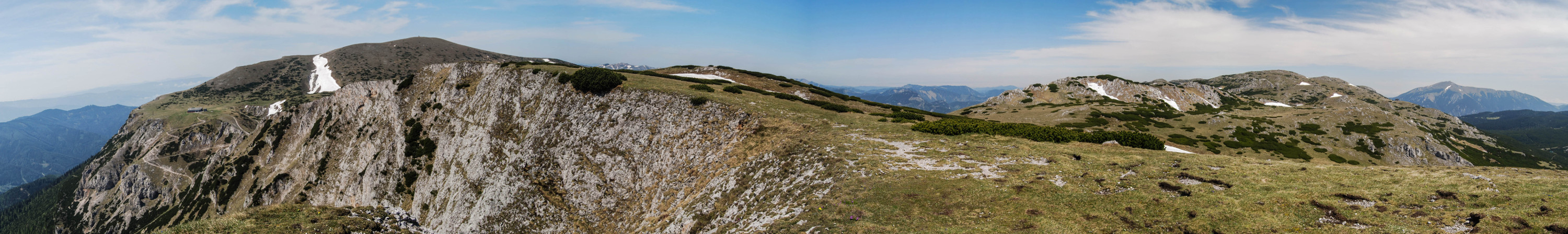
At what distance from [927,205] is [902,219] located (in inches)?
56.2

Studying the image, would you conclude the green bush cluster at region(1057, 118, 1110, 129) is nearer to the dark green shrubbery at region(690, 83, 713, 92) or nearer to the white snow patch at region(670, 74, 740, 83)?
the white snow patch at region(670, 74, 740, 83)

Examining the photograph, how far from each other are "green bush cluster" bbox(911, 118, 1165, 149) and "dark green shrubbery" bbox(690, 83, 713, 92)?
1700 cm

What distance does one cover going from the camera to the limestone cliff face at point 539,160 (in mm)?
23422

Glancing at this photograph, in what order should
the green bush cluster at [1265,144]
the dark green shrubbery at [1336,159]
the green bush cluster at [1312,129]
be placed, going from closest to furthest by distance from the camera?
the dark green shrubbery at [1336,159] → the green bush cluster at [1265,144] → the green bush cluster at [1312,129]

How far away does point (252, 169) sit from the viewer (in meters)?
97.9

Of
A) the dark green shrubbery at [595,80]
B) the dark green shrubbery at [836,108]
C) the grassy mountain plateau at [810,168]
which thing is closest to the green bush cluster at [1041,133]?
the grassy mountain plateau at [810,168]

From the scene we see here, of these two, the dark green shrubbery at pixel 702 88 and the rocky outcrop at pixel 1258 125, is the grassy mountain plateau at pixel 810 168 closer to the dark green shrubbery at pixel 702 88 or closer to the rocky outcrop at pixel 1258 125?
the dark green shrubbery at pixel 702 88

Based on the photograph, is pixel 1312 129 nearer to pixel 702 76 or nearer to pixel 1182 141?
pixel 1182 141

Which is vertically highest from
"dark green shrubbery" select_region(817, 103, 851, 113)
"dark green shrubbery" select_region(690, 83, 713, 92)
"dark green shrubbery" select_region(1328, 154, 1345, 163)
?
"dark green shrubbery" select_region(690, 83, 713, 92)

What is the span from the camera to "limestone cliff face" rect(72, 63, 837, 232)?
23.4 metres

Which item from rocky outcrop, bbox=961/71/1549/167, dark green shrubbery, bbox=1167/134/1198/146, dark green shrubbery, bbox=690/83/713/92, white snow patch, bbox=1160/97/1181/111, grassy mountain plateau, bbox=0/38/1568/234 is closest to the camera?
grassy mountain plateau, bbox=0/38/1568/234

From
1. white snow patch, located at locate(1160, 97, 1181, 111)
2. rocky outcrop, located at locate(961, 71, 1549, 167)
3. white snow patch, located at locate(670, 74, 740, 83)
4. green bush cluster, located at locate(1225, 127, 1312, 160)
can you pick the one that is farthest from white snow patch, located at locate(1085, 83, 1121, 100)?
white snow patch, located at locate(670, 74, 740, 83)

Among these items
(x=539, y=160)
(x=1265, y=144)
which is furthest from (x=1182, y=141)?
(x=539, y=160)

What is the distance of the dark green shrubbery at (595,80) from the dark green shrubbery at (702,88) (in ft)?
21.6
